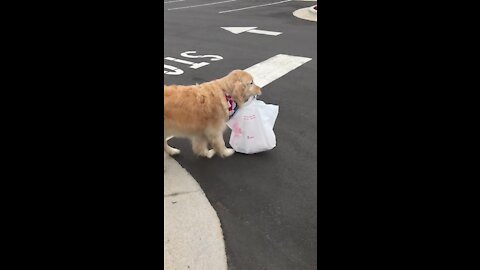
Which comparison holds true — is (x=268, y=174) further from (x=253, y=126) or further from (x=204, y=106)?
(x=204, y=106)

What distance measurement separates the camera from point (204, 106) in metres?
4.06

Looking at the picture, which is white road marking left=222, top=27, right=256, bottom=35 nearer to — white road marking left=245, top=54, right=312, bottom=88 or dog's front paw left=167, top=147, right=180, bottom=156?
white road marking left=245, top=54, right=312, bottom=88

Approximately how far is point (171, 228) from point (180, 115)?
1148mm

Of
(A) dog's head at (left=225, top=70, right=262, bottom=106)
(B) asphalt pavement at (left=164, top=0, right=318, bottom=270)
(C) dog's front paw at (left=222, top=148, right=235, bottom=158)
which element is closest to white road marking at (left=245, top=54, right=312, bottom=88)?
(B) asphalt pavement at (left=164, top=0, right=318, bottom=270)

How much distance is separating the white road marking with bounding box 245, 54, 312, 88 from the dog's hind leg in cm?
250

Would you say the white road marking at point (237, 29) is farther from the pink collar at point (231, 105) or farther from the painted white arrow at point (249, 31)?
the pink collar at point (231, 105)

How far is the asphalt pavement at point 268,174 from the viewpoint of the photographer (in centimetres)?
308

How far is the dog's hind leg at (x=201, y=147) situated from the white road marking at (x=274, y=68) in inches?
98.4

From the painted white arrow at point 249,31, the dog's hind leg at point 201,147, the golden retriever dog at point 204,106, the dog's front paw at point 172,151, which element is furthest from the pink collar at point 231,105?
the painted white arrow at point 249,31

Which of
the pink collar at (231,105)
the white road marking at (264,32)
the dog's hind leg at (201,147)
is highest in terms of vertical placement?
the white road marking at (264,32)

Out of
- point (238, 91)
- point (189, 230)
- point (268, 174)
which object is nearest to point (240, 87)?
point (238, 91)

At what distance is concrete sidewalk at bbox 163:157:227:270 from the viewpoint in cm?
290

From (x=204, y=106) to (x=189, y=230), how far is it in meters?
1.29
